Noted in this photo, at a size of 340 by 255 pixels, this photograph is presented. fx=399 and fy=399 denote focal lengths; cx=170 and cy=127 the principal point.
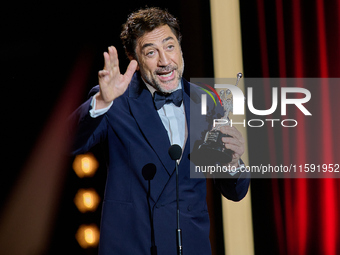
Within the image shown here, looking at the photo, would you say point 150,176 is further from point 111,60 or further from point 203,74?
point 203,74

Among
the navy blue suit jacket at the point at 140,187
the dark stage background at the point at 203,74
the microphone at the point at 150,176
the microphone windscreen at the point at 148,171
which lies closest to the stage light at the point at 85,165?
the dark stage background at the point at 203,74

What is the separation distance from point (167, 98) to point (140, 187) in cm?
44

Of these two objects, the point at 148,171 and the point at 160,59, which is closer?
the point at 148,171

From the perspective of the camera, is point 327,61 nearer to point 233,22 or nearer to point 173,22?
point 233,22

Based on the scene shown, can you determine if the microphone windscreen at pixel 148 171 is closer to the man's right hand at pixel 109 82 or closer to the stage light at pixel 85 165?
the man's right hand at pixel 109 82

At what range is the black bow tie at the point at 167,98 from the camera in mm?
1685

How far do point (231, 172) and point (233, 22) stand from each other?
5.01ft

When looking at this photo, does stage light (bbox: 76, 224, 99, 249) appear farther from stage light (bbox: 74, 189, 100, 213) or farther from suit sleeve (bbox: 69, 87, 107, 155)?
suit sleeve (bbox: 69, 87, 107, 155)

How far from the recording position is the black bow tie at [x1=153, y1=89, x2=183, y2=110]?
5.53 feet

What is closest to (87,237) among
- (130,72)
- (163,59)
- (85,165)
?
(85,165)

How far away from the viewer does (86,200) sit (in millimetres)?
3080

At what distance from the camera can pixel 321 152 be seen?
93.4 inches

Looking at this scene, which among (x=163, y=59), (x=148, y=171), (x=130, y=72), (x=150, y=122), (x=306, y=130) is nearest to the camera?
(x=148, y=171)

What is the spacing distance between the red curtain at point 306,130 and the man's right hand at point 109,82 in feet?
4.68
